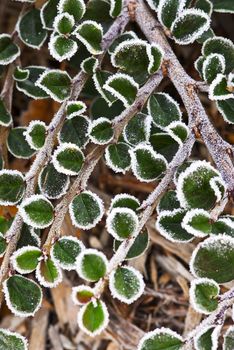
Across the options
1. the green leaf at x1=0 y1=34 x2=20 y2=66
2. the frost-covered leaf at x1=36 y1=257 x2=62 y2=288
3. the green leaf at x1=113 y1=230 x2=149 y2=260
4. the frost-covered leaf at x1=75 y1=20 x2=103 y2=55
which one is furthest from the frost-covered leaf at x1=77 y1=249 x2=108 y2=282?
the green leaf at x1=0 y1=34 x2=20 y2=66

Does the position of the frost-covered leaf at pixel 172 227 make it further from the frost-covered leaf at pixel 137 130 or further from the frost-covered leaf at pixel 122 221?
the frost-covered leaf at pixel 137 130

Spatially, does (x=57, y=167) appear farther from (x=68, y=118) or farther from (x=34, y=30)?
(x=34, y=30)

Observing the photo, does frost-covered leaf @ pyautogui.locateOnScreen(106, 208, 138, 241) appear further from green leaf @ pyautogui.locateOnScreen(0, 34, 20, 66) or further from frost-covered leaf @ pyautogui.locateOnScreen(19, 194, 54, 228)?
green leaf @ pyautogui.locateOnScreen(0, 34, 20, 66)

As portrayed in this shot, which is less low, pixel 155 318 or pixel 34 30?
pixel 34 30

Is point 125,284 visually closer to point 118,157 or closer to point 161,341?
point 161,341

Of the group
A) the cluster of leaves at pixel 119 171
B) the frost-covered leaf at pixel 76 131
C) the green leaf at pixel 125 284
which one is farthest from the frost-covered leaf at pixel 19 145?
the green leaf at pixel 125 284

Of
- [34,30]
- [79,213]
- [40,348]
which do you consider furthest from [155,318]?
[34,30]
